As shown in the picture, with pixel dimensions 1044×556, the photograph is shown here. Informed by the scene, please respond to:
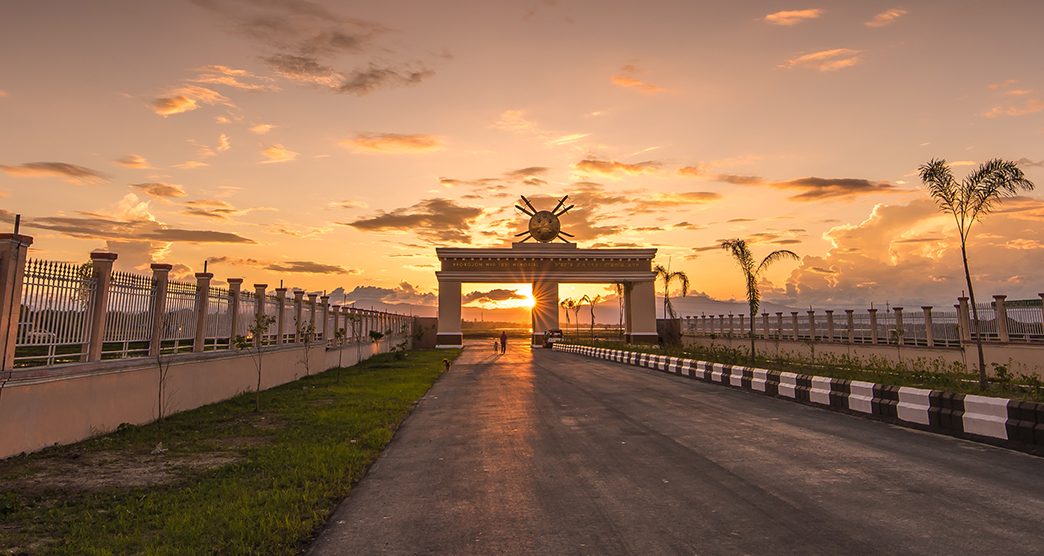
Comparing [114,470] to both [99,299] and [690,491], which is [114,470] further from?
[690,491]

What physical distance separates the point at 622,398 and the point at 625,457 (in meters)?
6.87

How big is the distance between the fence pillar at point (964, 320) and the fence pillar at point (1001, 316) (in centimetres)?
116

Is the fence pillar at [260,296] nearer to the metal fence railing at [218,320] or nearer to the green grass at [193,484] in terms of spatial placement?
the metal fence railing at [218,320]

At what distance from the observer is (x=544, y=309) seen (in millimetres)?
62656

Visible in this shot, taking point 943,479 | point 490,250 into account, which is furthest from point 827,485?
point 490,250

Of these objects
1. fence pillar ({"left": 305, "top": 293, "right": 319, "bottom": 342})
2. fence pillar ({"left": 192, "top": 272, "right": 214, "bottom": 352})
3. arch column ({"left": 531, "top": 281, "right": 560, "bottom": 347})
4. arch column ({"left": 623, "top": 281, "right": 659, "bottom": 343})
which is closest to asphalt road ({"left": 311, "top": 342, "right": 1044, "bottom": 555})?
fence pillar ({"left": 192, "top": 272, "right": 214, "bottom": 352})

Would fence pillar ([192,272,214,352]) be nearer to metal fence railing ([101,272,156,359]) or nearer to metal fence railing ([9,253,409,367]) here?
metal fence railing ([9,253,409,367])

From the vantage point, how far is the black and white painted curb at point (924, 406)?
310 inches

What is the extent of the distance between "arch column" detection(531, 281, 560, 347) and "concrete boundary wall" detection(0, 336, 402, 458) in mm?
46285

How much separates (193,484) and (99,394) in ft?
15.0

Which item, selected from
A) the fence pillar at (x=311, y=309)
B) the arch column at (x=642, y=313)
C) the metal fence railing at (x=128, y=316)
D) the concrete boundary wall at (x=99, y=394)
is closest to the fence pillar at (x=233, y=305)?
the concrete boundary wall at (x=99, y=394)

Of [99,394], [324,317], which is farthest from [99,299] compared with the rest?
[324,317]

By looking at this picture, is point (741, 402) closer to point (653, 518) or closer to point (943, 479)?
point (943, 479)

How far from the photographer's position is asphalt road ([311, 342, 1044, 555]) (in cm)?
457
